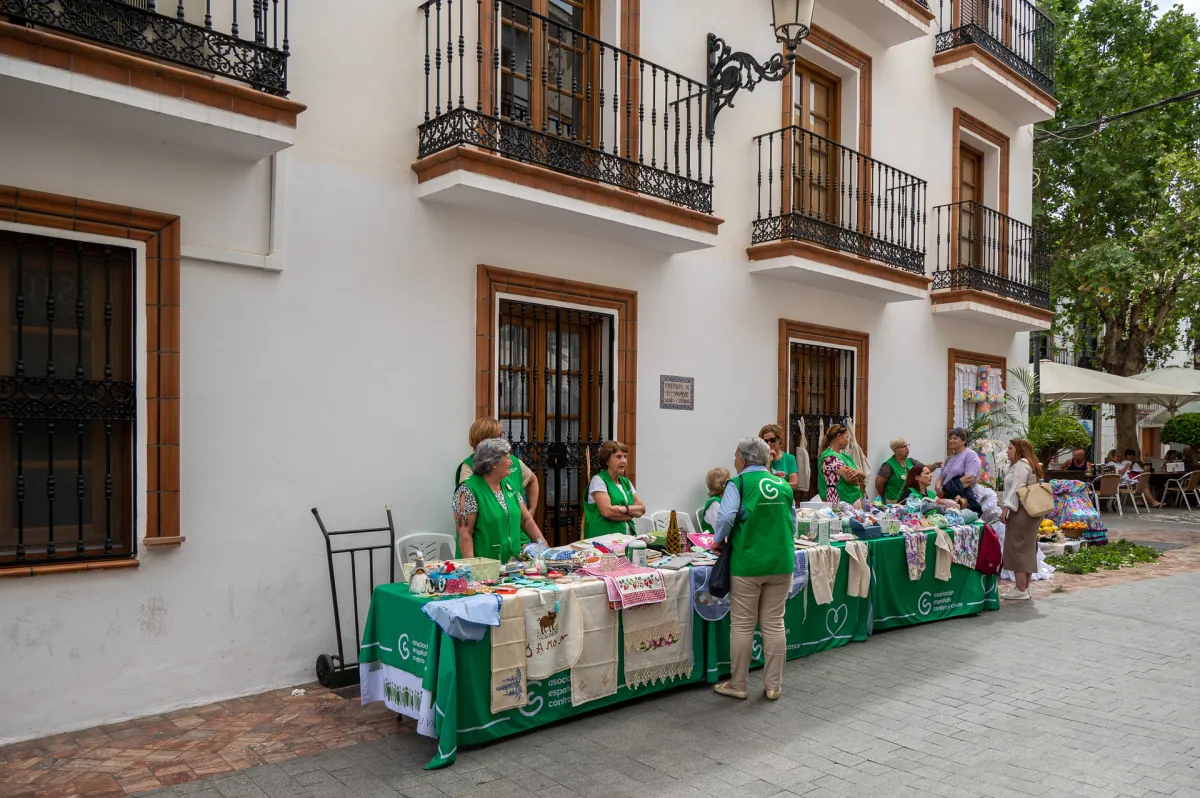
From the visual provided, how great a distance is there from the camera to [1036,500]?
322 inches

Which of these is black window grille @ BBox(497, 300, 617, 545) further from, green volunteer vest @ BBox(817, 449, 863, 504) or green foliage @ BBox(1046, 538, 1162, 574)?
green foliage @ BBox(1046, 538, 1162, 574)

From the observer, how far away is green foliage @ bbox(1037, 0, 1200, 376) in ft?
55.6

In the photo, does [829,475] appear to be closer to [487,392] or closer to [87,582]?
[487,392]

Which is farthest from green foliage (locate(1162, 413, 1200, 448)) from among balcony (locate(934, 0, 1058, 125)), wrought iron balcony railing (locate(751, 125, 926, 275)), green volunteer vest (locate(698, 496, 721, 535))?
green volunteer vest (locate(698, 496, 721, 535))

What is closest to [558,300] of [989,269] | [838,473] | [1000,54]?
[838,473]

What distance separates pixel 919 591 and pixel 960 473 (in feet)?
6.42

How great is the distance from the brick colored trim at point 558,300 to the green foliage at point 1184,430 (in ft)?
58.4

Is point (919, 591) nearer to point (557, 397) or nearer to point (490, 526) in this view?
point (557, 397)

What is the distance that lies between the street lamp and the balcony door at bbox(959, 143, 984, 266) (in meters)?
5.15

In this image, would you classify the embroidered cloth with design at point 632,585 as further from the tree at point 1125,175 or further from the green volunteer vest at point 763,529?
the tree at point 1125,175

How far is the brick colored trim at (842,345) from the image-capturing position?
9.25 m

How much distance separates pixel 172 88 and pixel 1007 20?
1210 cm

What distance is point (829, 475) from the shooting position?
9.09 m

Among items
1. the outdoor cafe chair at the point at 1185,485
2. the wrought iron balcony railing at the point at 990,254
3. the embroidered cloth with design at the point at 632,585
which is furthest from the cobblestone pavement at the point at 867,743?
the outdoor cafe chair at the point at 1185,485
